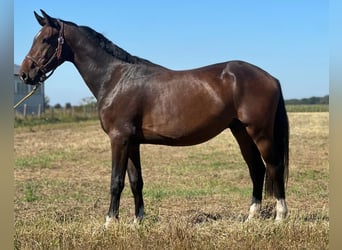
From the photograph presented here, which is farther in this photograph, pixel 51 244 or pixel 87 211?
pixel 87 211

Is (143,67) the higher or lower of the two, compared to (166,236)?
higher

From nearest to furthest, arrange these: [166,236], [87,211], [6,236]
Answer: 1. [6,236]
2. [166,236]
3. [87,211]

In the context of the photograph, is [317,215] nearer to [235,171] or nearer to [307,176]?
[307,176]

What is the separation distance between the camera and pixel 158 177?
9.51 metres

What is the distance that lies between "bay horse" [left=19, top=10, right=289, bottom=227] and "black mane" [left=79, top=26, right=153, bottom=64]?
2 centimetres

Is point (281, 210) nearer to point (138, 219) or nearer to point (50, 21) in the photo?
point (138, 219)

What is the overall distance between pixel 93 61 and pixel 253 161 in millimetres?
2364

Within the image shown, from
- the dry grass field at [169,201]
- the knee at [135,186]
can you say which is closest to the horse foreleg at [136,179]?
Result: the knee at [135,186]

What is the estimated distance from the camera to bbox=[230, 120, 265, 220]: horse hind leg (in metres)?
4.99

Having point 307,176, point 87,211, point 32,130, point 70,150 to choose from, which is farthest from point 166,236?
point 32,130

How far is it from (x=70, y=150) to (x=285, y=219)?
39.3 feet

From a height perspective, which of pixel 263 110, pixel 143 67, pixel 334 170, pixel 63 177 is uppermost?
pixel 143 67

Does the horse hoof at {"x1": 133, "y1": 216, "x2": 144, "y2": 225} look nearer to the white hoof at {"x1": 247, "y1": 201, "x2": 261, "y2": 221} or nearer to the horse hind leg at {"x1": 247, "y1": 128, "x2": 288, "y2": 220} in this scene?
the white hoof at {"x1": 247, "y1": 201, "x2": 261, "y2": 221}

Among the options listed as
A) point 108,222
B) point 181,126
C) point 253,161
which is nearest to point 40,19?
point 181,126
